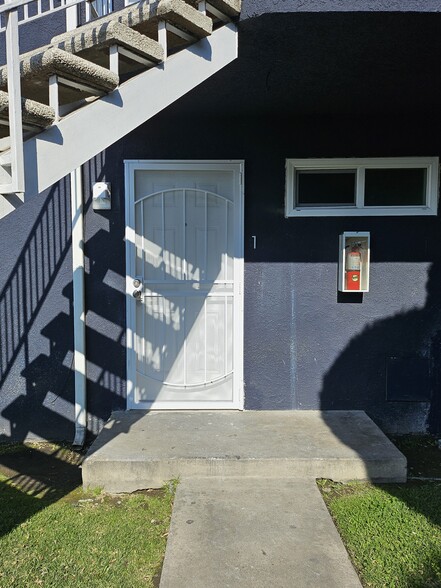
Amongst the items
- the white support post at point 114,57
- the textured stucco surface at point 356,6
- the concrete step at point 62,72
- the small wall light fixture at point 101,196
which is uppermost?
the textured stucco surface at point 356,6

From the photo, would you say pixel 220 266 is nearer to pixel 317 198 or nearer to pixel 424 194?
pixel 317 198

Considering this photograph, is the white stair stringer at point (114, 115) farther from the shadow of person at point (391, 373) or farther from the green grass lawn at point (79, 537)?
the shadow of person at point (391, 373)

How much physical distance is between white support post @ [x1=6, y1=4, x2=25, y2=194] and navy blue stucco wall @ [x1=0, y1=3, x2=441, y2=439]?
2.28 meters

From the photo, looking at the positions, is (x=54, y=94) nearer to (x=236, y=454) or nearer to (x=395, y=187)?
(x=236, y=454)

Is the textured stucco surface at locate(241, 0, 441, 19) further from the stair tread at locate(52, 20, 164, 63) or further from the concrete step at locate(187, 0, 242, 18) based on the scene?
the stair tread at locate(52, 20, 164, 63)

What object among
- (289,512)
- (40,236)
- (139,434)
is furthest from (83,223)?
(289,512)

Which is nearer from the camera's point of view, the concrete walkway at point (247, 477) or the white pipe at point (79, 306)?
the concrete walkway at point (247, 477)

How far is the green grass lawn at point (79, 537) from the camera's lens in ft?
8.86

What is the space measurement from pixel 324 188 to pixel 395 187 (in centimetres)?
64

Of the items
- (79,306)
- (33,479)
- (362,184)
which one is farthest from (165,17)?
(33,479)

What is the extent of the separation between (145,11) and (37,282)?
2.64 m

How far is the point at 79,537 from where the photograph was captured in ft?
10.0

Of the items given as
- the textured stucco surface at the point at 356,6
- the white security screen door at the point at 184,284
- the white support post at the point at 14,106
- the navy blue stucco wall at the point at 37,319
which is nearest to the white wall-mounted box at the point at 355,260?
the white security screen door at the point at 184,284

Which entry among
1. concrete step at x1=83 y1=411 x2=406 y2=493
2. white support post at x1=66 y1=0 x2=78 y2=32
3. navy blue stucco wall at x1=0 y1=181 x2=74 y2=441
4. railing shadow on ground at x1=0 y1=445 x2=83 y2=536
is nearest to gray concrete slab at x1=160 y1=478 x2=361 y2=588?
concrete step at x1=83 y1=411 x2=406 y2=493
